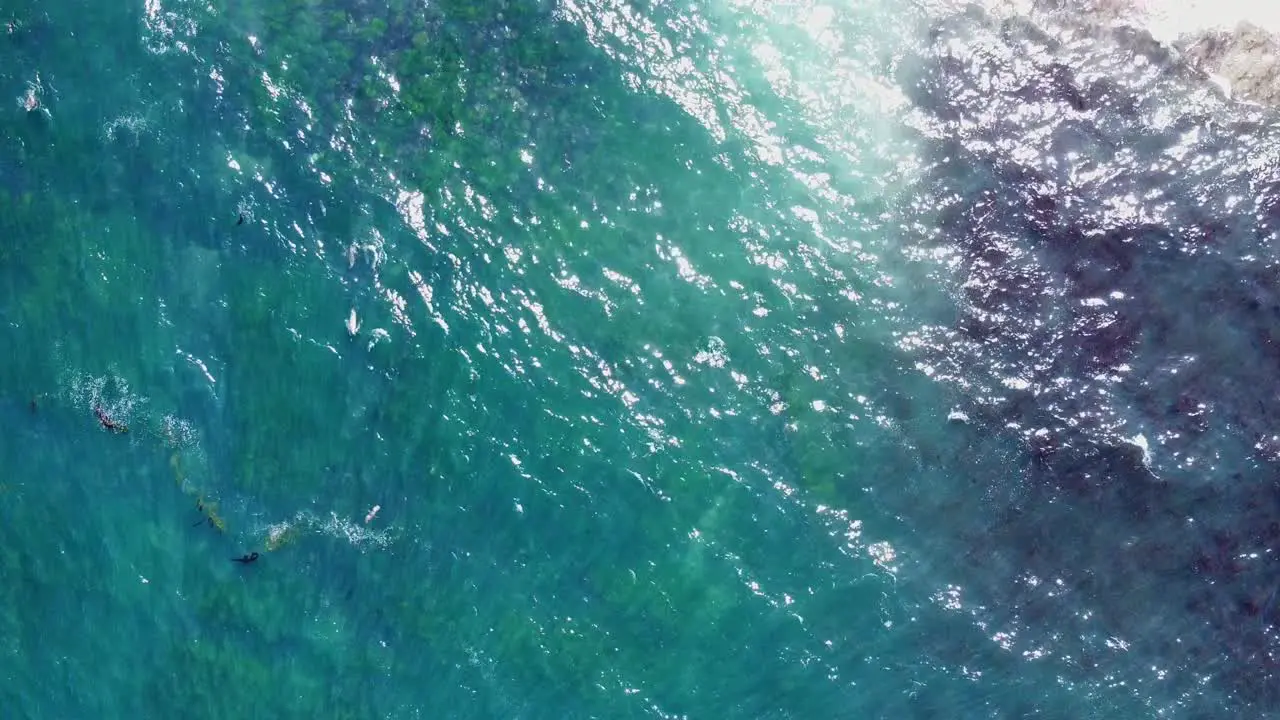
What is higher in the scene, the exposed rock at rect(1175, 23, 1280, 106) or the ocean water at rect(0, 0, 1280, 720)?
the exposed rock at rect(1175, 23, 1280, 106)

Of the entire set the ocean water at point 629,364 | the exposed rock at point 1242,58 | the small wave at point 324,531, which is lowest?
the small wave at point 324,531

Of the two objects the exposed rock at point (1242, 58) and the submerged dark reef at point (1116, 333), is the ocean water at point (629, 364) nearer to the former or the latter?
the submerged dark reef at point (1116, 333)

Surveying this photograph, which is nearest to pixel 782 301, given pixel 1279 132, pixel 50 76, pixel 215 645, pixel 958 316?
pixel 958 316

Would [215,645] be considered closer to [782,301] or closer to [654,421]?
[654,421]

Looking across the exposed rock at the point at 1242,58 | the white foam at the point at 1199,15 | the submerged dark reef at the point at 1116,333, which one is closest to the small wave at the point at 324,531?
the submerged dark reef at the point at 1116,333

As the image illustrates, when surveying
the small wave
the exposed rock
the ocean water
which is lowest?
the small wave

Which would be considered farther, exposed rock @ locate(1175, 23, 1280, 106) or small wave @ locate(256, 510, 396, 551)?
small wave @ locate(256, 510, 396, 551)

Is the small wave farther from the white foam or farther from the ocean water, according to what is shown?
the white foam

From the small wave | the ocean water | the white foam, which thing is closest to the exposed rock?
the white foam
